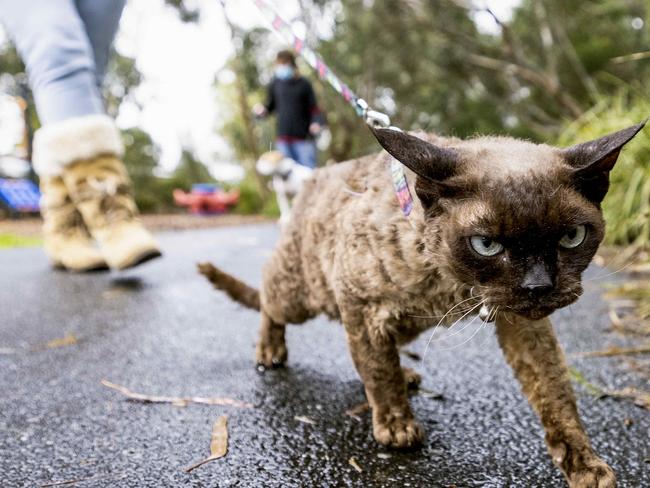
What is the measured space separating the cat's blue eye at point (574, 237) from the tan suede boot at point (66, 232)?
4.22 m

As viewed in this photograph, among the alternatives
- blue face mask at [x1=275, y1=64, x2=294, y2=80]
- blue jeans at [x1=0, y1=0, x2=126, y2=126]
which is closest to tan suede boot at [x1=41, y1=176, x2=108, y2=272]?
blue jeans at [x1=0, y1=0, x2=126, y2=126]

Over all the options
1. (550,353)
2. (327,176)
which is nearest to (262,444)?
(550,353)

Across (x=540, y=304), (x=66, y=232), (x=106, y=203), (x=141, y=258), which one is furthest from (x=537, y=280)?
(x=66, y=232)

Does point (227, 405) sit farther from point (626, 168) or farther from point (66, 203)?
point (626, 168)

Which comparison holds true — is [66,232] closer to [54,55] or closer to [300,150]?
[54,55]

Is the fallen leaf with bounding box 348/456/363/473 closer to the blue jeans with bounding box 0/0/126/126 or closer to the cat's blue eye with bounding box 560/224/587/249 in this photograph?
the cat's blue eye with bounding box 560/224/587/249

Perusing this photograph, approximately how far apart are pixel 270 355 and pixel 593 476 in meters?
1.58

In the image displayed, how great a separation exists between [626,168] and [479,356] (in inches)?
117

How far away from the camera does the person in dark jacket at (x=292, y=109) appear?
33.0ft

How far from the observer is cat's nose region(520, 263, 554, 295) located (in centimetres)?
163

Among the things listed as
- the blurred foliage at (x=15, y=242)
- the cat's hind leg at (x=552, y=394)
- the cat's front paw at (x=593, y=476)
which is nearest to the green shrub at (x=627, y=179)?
the cat's hind leg at (x=552, y=394)

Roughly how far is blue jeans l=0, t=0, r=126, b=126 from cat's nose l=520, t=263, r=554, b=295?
3.58 m

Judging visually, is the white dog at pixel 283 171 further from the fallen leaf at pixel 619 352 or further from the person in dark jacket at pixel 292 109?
the fallen leaf at pixel 619 352

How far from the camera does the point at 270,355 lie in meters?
2.97
